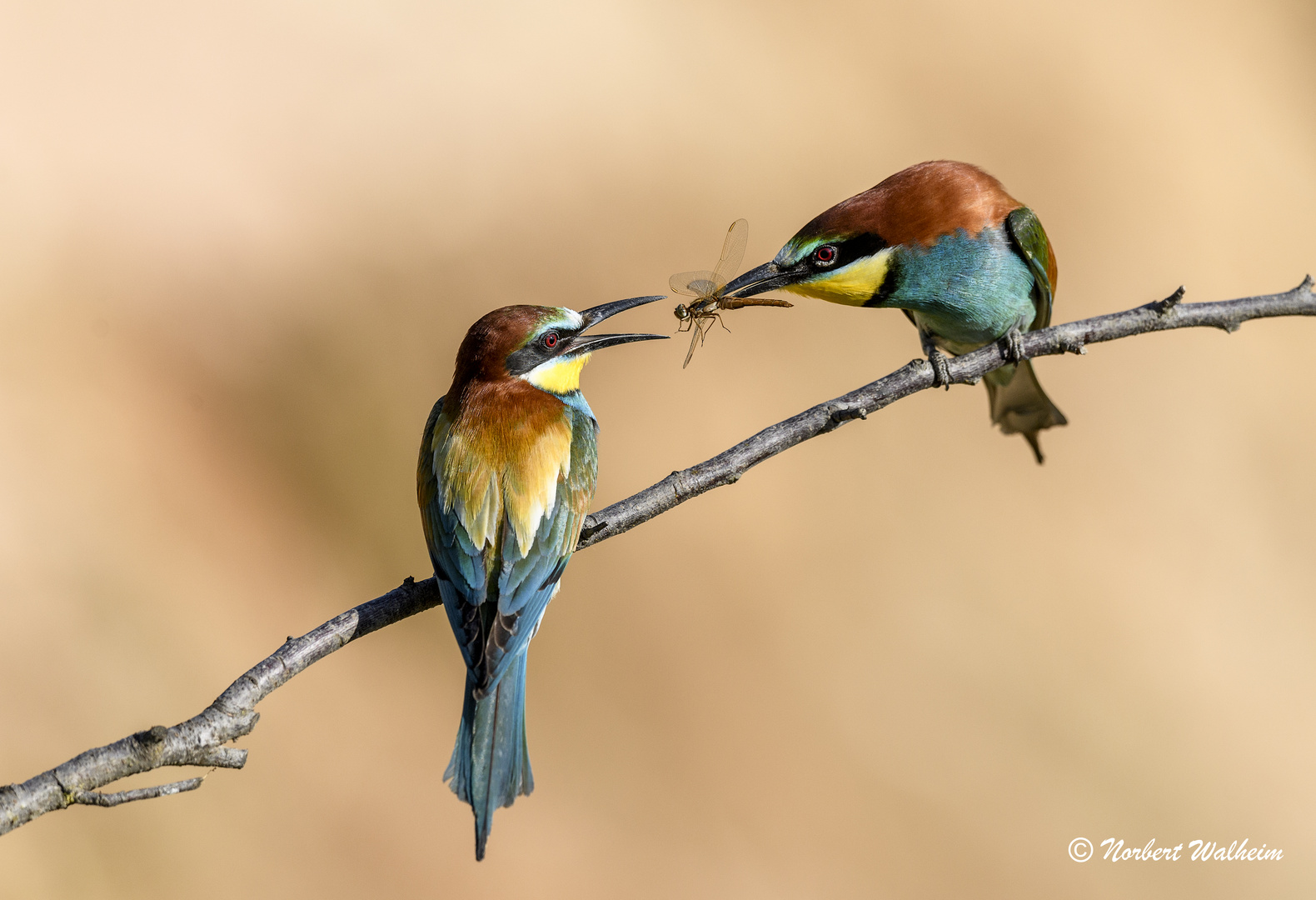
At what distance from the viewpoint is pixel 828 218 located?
7.10 feet

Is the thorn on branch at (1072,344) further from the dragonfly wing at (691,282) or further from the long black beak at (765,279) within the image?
the dragonfly wing at (691,282)

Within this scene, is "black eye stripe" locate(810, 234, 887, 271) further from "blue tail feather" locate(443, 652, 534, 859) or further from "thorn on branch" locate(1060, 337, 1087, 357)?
"blue tail feather" locate(443, 652, 534, 859)

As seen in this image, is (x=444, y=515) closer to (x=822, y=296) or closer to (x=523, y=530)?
(x=523, y=530)

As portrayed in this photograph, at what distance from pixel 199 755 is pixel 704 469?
940 mm

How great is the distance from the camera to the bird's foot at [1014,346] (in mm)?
2141

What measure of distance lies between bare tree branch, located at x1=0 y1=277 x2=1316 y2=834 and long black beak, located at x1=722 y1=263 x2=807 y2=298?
0.39 meters

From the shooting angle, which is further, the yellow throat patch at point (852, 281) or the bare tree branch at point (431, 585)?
the yellow throat patch at point (852, 281)

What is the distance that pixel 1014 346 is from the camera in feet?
7.14

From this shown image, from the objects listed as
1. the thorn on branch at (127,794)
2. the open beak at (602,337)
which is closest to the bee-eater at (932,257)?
the open beak at (602,337)

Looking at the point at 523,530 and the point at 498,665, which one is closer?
the point at 498,665

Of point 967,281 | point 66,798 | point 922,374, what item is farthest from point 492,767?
point 967,281

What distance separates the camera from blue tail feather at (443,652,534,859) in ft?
5.48

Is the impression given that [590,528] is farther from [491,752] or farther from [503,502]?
[491,752]

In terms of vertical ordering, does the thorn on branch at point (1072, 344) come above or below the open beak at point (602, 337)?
below
